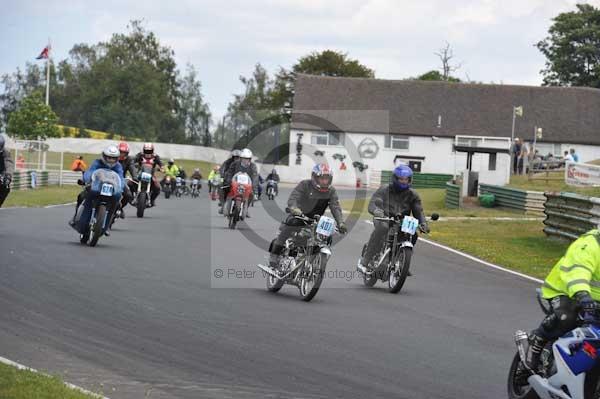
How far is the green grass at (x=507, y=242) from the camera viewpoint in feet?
73.6

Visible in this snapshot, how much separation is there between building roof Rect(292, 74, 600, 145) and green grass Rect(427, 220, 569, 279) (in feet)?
179

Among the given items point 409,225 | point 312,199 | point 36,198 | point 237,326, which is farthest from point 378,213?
point 36,198

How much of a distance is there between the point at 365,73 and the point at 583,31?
21.1 metres

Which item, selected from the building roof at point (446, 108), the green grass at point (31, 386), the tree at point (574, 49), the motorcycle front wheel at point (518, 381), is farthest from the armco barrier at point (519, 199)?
the tree at point (574, 49)

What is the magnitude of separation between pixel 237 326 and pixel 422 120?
260ft

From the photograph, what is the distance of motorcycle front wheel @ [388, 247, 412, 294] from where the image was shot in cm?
1522

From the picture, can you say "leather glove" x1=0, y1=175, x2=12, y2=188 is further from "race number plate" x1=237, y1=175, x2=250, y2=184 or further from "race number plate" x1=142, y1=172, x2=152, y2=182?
"race number plate" x1=142, y1=172, x2=152, y2=182

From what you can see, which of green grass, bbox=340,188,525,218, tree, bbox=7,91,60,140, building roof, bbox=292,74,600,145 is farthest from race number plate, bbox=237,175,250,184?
building roof, bbox=292,74,600,145

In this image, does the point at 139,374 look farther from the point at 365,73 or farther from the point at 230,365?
the point at 365,73

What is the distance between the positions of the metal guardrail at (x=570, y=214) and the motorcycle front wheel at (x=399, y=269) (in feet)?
26.5

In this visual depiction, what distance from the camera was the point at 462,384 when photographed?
9.07 metres

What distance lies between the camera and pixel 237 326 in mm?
11227

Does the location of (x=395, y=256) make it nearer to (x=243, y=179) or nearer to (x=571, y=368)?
(x=571, y=368)

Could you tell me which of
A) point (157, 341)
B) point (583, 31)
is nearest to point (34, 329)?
point (157, 341)
